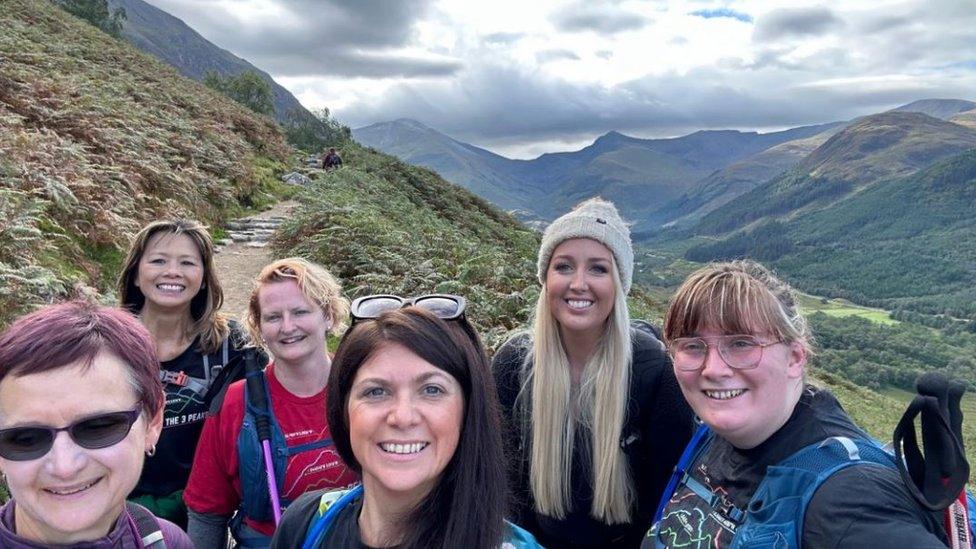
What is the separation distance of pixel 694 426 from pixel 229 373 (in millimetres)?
2357

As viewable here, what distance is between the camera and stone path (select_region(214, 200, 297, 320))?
923cm

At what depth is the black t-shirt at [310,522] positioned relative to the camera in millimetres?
1729

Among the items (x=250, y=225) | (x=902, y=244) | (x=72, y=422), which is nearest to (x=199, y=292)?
(x=72, y=422)

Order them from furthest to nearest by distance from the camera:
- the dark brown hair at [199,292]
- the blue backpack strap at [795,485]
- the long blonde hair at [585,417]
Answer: the dark brown hair at [199,292]
the long blonde hair at [585,417]
the blue backpack strap at [795,485]

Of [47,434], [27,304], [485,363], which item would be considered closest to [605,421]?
[485,363]

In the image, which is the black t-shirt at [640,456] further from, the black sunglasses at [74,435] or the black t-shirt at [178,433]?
the black sunglasses at [74,435]

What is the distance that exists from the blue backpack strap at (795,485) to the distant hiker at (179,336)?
247 centimetres

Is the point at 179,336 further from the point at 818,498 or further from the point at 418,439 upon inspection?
the point at 818,498

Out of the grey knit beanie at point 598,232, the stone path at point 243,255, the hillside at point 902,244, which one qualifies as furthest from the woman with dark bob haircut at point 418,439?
the hillside at point 902,244

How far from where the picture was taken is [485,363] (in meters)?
1.80

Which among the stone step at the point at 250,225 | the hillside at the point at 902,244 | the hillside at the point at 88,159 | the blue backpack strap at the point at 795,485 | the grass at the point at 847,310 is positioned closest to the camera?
the blue backpack strap at the point at 795,485

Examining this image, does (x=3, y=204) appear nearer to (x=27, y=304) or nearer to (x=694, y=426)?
(x=27, y=304)

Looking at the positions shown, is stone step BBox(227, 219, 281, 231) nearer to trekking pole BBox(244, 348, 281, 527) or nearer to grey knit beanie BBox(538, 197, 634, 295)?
trekking pole BBox(244, 348, 281, 527)

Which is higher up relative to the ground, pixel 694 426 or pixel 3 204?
pixel 3 204
